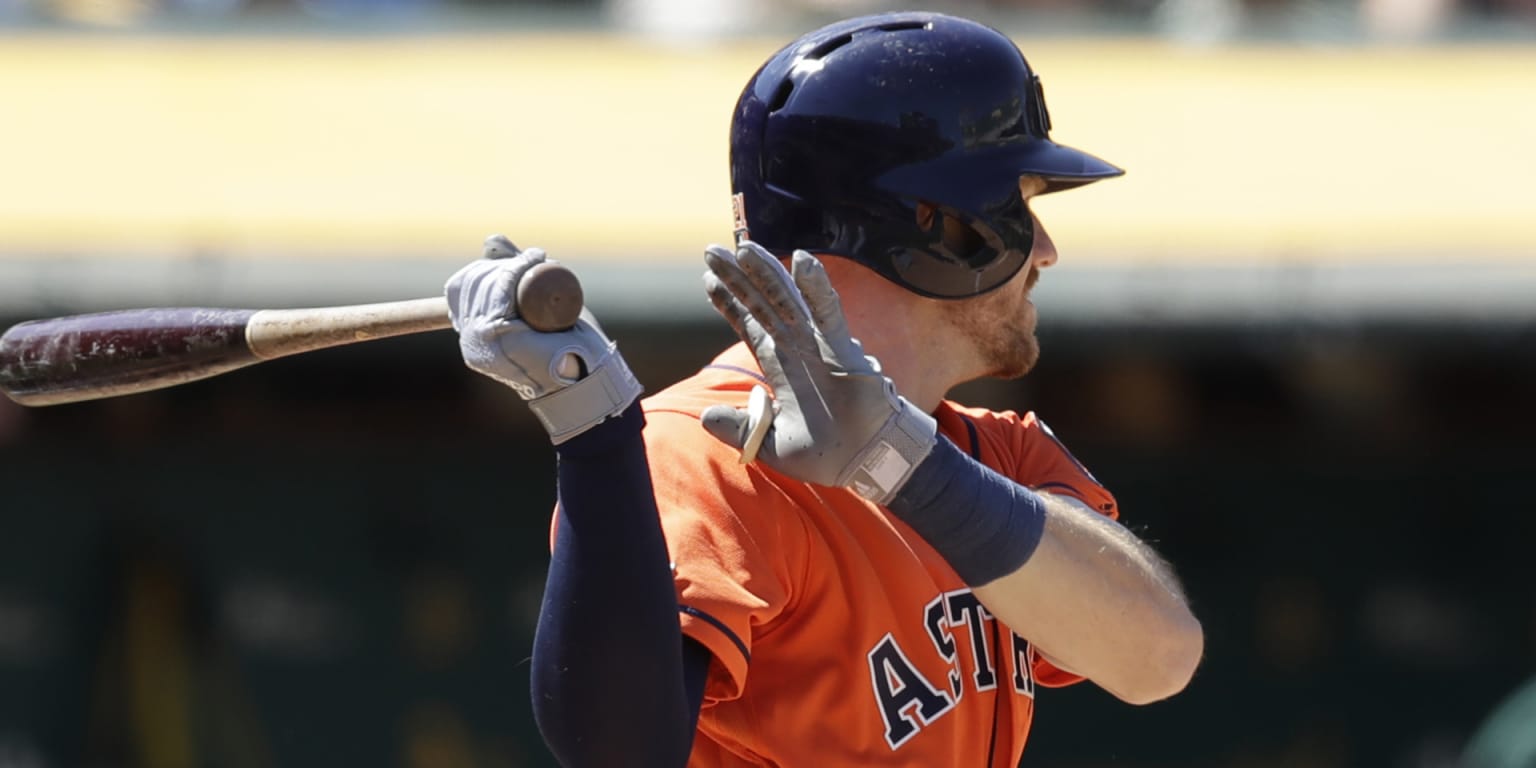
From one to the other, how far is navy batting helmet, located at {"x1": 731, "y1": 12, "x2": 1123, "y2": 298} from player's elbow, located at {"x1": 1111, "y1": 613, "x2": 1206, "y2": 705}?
1.17ft

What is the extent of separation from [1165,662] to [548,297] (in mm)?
705

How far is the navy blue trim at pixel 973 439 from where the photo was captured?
6.77 ft

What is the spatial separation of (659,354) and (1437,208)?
1.93 metres

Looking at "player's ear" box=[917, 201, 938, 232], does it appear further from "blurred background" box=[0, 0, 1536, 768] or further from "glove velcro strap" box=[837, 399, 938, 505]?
"blurred background" box=[0, 0, 1536, 768]

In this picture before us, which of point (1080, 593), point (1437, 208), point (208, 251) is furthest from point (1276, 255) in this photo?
point (1080, 593)

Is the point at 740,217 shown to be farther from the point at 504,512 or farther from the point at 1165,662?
the point at 504,512

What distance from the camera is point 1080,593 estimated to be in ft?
5.85

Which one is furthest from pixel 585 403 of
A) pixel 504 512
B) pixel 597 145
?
pixel 597 145

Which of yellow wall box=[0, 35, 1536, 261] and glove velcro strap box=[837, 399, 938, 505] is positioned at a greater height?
glove velcro strap box=[837, 399, 938, 505]

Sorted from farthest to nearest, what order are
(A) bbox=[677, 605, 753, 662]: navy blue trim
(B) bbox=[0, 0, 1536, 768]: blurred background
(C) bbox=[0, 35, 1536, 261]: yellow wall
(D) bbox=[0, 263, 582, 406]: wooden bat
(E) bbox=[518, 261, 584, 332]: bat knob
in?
(B) bbox=[0, 0, 1536, 768]: blurred background < (C) bbox=[0, 35, 1536, 261]: yellow wall < (D) bbox=[0, 263, 582, 406]: wooden bat < (A) bbox=[677, 605, 753, 662]: navy blue trim < (E) bbox=[518, 261, 584, 332]: bat knob

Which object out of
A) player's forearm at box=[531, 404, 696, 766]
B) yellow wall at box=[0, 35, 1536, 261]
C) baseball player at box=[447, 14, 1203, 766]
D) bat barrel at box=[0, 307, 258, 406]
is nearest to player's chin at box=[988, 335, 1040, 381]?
baseball player at box=[447, 14, 1203, 766]

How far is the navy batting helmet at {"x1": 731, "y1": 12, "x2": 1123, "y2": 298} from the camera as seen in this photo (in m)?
1.87

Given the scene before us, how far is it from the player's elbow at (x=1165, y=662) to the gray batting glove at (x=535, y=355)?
57cm

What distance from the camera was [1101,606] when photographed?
1810 mm
